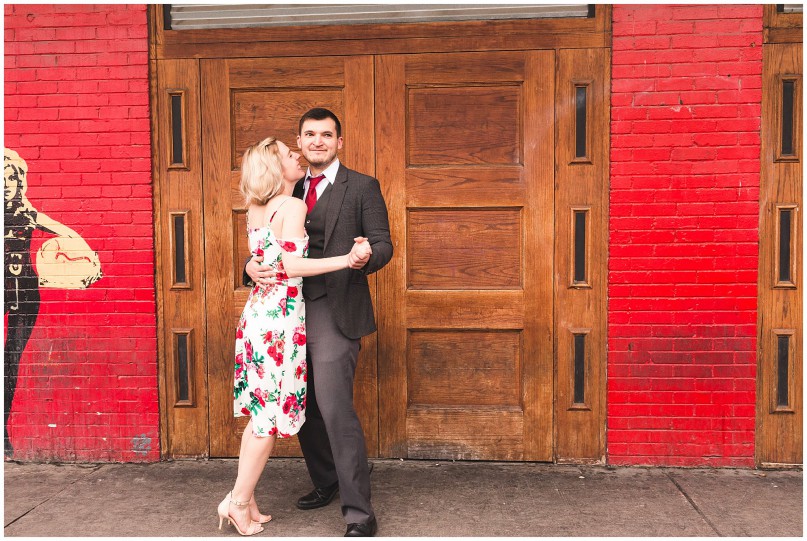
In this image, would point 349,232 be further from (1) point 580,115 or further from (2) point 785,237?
(2) point 785,237

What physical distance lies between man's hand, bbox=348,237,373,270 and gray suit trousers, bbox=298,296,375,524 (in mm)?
389

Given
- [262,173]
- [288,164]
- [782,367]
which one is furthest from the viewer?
[782,367]

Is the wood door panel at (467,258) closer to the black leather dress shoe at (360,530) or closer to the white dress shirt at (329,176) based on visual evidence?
the white dress shirt at (329,176)

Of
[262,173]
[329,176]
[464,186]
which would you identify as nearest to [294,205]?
[262,173]

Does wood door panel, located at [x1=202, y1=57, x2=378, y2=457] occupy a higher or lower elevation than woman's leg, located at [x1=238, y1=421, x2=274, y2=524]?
higher

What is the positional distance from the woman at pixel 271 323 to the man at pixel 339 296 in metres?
0.09

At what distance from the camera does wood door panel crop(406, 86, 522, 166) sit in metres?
4.32

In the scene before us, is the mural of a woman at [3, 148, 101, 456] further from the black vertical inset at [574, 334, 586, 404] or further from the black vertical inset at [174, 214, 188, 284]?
the black vertical inset at [574, 334, 586, 404]

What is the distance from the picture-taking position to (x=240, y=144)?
14.5 feet

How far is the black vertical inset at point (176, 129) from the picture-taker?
441 centimetres

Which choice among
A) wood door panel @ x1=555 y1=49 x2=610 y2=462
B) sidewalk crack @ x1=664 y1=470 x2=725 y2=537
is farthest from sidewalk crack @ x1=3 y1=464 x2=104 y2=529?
sidewalk crack @ x1=664 y1=470 x2=725 y2=537

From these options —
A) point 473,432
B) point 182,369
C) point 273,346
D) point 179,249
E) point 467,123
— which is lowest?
point 473,432

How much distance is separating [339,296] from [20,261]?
2389mm

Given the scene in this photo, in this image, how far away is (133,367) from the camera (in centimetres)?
450
